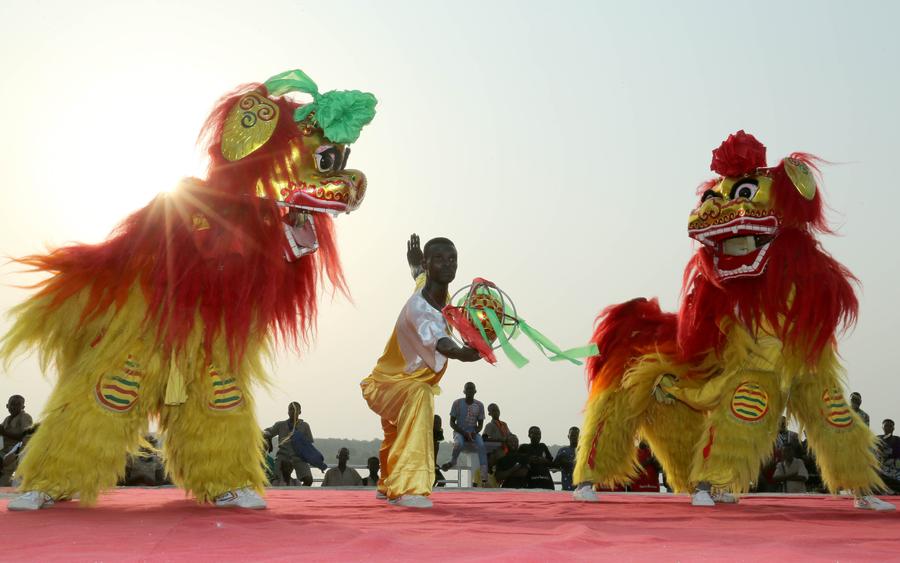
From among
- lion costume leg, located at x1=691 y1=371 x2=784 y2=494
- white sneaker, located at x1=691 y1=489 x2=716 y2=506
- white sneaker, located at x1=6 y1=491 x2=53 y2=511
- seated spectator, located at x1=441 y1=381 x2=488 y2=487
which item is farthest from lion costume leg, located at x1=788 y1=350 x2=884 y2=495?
seated spectator, located at x1=441 y1=381 x2=488 y2=487

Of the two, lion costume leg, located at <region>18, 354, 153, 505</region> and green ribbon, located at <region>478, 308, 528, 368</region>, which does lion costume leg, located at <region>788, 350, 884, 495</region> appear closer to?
green ribbon, located at <region>478, 308, 528, 368</region>

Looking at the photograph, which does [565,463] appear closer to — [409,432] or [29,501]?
[409,432]

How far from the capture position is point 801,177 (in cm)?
490

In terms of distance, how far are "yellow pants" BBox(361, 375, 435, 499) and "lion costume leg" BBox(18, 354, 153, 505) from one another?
1167mm

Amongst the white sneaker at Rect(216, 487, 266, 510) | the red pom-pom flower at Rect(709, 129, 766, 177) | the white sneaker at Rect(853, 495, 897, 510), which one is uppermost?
the red pom-pom flower at Rect(709, 129, 766, 177)

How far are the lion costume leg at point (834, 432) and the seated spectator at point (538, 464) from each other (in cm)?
374

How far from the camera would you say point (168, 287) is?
13.2 feet

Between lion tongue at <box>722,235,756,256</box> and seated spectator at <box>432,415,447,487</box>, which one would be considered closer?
lion tongue at <box>722,235,756,256</box>

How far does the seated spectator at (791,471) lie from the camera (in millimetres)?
8180

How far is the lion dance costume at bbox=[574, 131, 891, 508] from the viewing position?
15.6 ft

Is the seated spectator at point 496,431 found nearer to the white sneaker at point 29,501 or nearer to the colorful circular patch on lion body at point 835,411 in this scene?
the colorful circular patch on lion body at point 835,411

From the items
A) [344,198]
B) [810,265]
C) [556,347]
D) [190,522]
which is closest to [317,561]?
[190,522]

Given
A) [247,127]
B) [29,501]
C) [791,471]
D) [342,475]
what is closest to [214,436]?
[29,501]

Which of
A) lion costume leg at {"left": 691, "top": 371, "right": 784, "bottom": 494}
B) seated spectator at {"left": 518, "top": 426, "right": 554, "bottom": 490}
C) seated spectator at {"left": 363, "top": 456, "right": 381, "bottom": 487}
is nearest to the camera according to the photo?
lion costume leg at {"left": 691, "top": 371, "right": 784, "bottom": 494}
